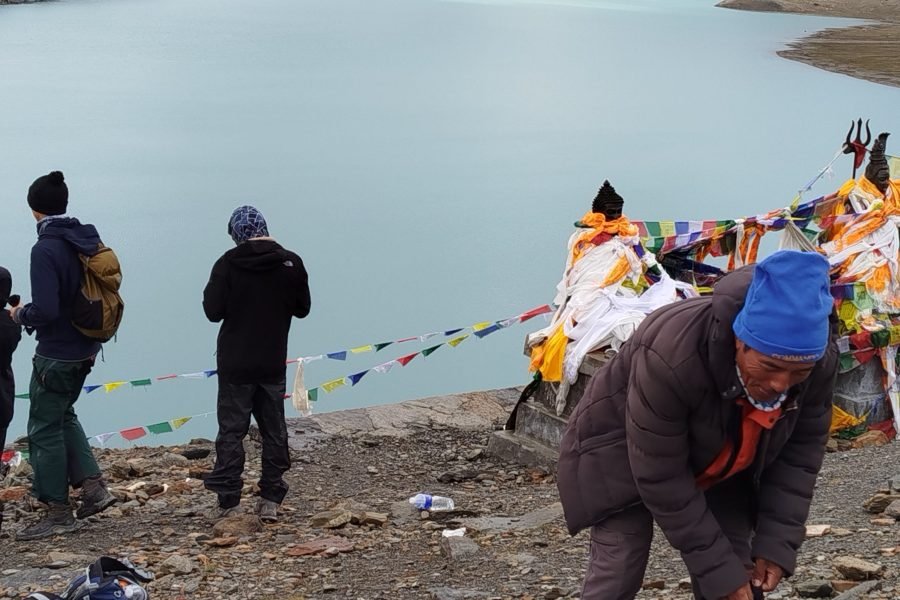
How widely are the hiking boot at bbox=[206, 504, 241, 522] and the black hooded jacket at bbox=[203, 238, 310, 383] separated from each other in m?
0.70

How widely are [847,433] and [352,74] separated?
65.0ft

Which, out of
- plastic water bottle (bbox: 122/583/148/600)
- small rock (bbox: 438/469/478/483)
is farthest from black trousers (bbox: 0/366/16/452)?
small rock (bbox: 438/469/478/483)

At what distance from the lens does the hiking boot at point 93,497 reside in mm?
5883

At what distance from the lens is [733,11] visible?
4791cm

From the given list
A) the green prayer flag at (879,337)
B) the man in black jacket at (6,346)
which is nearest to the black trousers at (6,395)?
the man in black jacket at (6,346)

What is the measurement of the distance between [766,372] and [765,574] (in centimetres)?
63

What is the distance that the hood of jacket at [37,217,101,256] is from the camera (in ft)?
17.7

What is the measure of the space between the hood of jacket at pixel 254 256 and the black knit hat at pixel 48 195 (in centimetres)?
75

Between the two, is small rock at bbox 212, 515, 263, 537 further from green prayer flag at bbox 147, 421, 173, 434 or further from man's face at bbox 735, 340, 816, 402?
man's face at bbox 735, 340, 816, 402

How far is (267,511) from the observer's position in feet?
19.4

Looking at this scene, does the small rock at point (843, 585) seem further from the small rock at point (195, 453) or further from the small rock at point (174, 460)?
the small rock at point (195, 453)

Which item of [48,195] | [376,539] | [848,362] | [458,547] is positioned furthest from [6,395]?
[848,362]

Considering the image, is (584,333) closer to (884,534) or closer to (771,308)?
(884,534)

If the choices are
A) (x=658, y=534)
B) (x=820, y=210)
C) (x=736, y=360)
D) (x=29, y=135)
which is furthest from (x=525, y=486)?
(x=29, y=135)
